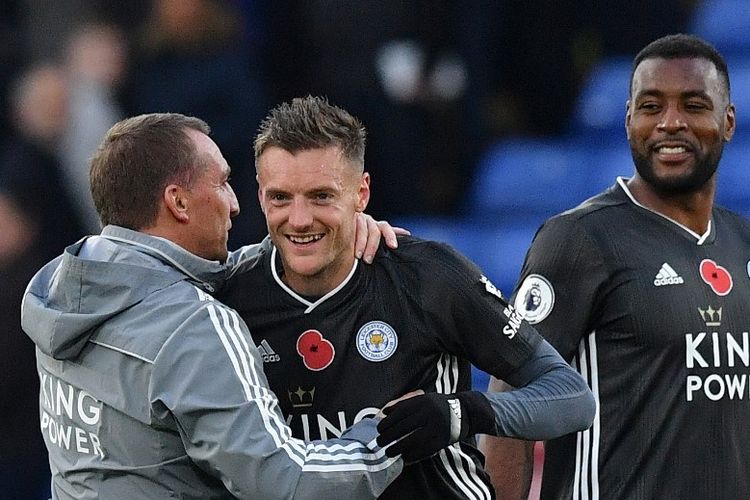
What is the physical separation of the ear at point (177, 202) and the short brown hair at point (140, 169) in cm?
1

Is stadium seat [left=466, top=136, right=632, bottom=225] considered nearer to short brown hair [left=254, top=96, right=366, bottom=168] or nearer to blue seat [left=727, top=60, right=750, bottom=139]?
blue seat [left=727, top=60, right=750, bottom=139]

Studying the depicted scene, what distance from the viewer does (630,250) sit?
3734 mm

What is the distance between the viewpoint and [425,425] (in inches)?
116

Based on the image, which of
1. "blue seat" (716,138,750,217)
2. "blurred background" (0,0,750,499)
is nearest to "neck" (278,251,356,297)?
"blurred background" (0,0,750,499)

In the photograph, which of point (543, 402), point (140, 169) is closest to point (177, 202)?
point (140, 169)

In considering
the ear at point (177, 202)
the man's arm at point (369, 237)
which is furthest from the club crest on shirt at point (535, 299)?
the ear at point (177, 202)

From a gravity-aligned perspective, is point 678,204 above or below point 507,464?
above

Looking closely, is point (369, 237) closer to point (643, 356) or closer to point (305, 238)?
point (305, 238)

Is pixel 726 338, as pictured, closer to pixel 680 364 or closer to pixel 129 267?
pixel 680 364

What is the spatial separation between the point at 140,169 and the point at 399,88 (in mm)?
5163

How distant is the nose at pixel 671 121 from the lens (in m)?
3.78

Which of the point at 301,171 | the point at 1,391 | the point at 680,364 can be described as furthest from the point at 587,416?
the point at 1,391

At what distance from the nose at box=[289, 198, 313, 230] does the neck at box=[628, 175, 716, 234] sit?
3.55ft

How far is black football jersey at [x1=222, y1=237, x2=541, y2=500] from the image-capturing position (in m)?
3.23
